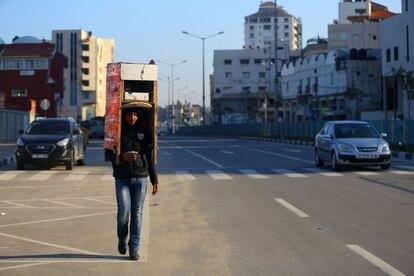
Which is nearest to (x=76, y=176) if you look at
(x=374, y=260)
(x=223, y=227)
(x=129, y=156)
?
(x=223, y=227)

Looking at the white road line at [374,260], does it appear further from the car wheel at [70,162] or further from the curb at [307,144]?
the curb at [307,144]

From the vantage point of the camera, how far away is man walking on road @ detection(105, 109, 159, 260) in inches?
286

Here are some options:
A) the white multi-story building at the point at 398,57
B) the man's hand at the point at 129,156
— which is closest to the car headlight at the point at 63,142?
the man's hand at the point at 129,156

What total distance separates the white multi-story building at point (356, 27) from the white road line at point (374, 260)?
8288 cm

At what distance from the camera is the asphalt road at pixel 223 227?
23.6 feet

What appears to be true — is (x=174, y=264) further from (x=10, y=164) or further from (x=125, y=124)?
(x=10, y=164)

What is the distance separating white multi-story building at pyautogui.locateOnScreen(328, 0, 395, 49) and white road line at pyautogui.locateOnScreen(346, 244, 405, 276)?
3263 inches

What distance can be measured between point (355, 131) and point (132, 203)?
14.7m

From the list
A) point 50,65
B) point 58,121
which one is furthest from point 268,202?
point 50,65

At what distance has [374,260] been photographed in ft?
24.0

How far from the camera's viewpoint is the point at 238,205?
12188mm

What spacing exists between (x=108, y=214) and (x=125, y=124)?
422 centimetres

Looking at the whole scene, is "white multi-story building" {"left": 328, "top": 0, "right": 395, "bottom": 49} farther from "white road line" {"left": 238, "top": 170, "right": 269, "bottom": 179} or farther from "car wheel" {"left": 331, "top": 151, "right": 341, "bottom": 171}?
"white road line" {"left": 238, "top": 170, "right": 269, "bottom": 179}

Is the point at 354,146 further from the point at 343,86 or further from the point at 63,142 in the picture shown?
the point at 343,86
